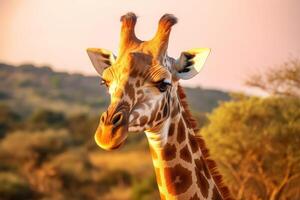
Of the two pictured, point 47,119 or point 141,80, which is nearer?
point 141,80

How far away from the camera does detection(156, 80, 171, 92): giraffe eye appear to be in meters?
4.29

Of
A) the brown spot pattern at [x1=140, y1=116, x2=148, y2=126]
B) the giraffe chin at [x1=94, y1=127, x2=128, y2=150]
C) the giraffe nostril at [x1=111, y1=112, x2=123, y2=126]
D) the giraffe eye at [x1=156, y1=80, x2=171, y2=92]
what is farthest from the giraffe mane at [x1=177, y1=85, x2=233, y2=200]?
the giraffe chin at [x1=94, y1=127, x2=128, y2=150]

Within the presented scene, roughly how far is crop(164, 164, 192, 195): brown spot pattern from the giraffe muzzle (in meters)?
0.65

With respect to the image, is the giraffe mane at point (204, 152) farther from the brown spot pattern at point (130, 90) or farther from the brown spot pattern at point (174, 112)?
the brown spot pattern at point (130, 90)

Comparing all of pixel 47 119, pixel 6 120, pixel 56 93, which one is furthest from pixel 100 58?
pixel 56 93

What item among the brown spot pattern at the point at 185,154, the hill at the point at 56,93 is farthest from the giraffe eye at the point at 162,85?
the hill at the point at 56,93

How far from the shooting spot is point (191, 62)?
15.0 ft

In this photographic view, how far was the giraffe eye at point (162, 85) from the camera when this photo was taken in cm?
429

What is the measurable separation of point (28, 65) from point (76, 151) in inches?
1279

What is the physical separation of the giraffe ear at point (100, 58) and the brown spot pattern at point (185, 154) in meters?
0.77

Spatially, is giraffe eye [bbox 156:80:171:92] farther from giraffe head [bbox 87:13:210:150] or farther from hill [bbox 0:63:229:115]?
hill [bbox 0:63:229:115]

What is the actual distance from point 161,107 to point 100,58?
719 mm

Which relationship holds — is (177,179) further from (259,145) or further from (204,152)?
(259,145)

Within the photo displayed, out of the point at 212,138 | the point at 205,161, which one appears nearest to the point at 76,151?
the point at 212,138
